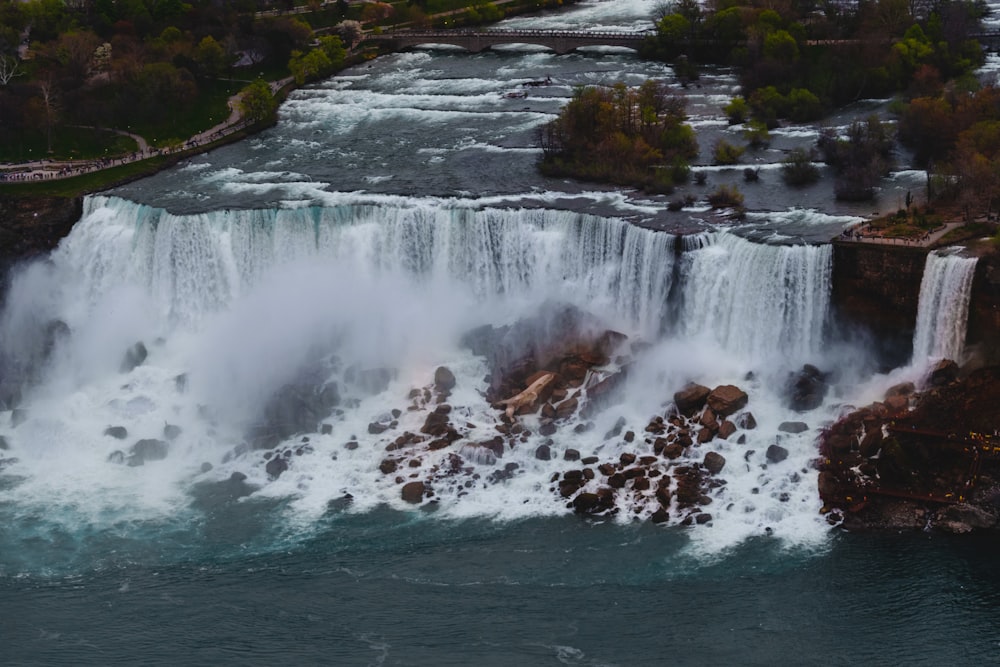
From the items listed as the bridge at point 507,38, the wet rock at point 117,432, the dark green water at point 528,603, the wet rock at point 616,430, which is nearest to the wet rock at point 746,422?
the wet rock at point 616,430

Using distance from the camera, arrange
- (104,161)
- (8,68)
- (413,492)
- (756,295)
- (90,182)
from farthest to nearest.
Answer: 1. (8,68)
2. (104,161)
3. (90,182)
4. (756,295)
5. (413,492)

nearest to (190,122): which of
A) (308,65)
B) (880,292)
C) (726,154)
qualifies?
(308,65)

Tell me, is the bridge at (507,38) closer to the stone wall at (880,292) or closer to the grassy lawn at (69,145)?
the grassy lawn at (69,145)

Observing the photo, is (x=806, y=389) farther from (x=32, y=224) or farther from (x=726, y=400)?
(x=32, y=224)

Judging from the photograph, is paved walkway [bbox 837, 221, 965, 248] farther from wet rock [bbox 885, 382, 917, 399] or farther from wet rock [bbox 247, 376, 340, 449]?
wet rock [bbox 247, 376, 340, 449]

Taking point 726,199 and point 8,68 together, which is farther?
point 8,68

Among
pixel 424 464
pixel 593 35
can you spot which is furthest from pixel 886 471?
pixel 593 35
